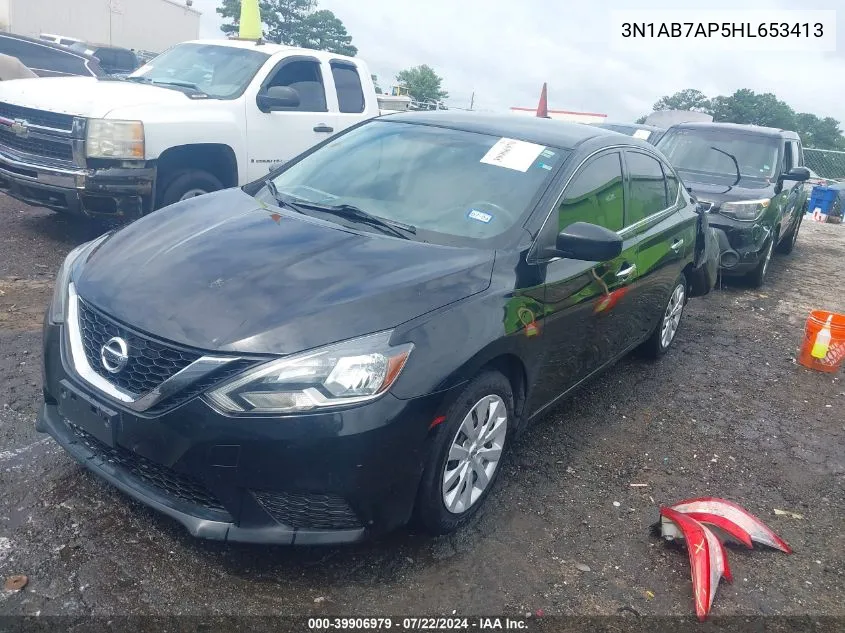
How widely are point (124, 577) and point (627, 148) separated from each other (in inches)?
140

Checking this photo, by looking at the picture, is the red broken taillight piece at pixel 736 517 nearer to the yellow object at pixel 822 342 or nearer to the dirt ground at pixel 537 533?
the dirt ground at pixel 537 533

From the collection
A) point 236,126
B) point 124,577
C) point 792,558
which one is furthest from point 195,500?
point 236,126

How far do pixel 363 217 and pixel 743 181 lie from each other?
6.53 m

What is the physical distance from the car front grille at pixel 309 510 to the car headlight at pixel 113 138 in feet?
Answer: 14.2

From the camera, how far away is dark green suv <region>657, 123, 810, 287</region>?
25.9 ft

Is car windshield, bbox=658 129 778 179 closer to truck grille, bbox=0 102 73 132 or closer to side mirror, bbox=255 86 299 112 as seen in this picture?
side mirror, bbox=255 86 299 112

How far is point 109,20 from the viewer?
45.0 m

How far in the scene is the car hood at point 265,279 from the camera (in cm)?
259

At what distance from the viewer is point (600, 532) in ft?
10.9

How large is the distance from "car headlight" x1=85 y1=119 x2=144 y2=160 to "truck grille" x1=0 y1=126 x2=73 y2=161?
0.71ft

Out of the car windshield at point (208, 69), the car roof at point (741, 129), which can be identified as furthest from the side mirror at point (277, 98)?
the car roof at point (741, 129)

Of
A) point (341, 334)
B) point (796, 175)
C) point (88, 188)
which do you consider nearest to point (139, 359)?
point (341, 334)

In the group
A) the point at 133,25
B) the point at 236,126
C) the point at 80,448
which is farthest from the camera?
the point at 133,25

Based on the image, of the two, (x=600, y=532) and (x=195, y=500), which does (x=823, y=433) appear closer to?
(x=600, y=532)
